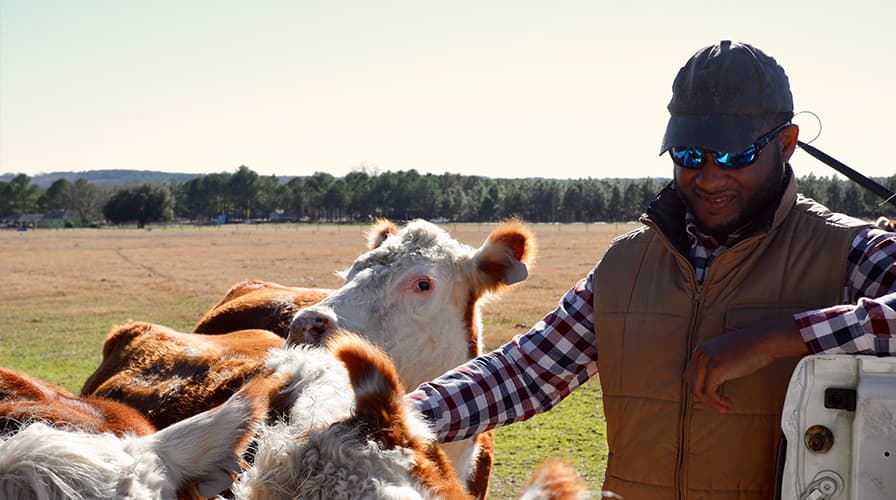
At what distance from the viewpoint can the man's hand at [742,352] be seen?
220cm

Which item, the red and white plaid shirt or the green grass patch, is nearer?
the red and white plaid shirt

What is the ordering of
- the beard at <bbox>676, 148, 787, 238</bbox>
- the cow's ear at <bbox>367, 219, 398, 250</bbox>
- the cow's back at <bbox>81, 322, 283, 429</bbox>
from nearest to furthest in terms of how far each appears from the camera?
the beard at <bbox>676, 148, 787, 238</bbox> → the cow's back at <bbox>81, 322, 283, 429</bbox> → the cow's ear at <bbox>367, 219, 398, 250</bbox>

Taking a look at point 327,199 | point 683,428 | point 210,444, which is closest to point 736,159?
point 683,428

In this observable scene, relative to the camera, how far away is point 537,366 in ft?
9.95

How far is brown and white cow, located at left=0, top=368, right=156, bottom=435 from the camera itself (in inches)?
126

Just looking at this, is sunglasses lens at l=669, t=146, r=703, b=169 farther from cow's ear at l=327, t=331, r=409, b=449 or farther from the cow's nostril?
the cow's nostril

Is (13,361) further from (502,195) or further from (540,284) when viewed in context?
(502,195)

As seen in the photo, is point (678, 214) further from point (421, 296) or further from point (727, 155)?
point (421, 296)

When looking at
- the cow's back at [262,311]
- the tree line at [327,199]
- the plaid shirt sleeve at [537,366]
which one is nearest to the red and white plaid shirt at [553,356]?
the plaid shirt sleeve at [537,366]

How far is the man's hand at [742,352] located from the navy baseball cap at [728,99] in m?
0.60

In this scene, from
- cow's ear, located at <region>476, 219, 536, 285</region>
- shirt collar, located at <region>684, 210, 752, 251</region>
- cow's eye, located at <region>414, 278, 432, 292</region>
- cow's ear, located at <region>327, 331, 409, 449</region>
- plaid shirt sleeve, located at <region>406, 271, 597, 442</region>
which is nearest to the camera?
cow's ear, located at <region>327, 331, 409, 449</region>

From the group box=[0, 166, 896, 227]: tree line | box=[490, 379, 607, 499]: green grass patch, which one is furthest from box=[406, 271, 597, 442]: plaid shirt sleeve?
box=[0, 166, 896, 227]: tree line

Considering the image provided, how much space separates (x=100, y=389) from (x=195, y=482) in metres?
3.15

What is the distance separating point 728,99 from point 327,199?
119 meters
